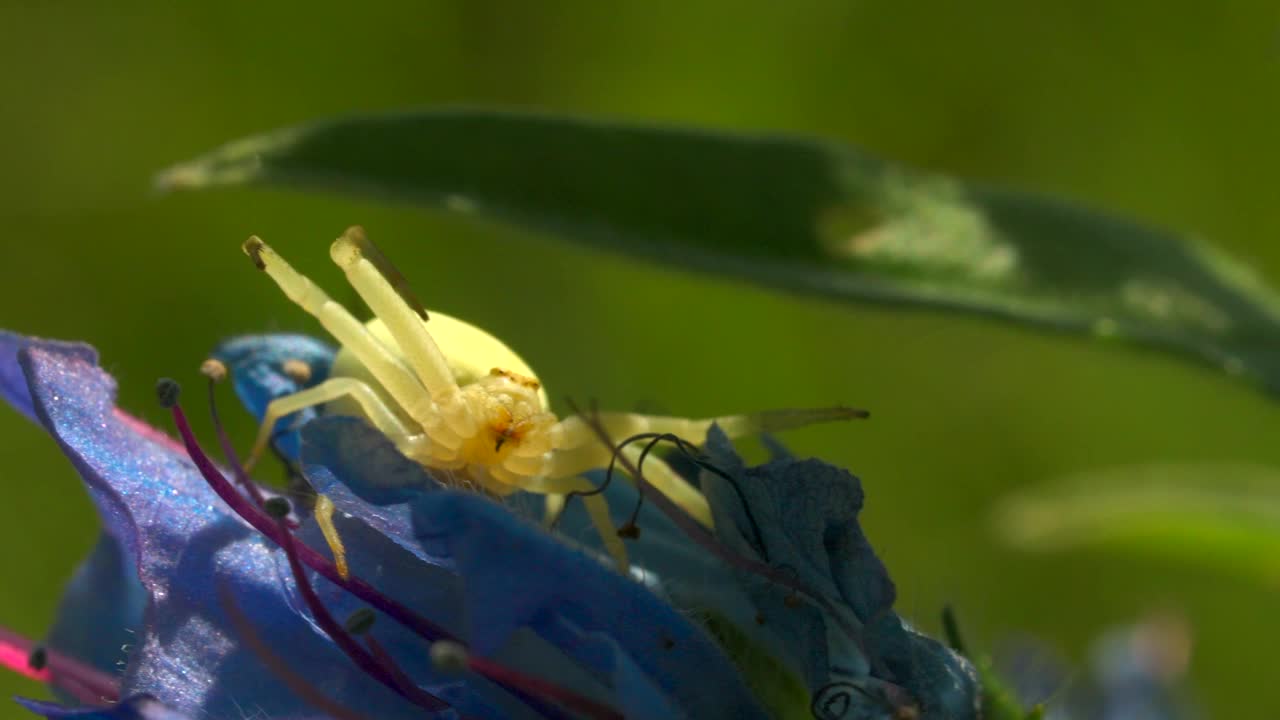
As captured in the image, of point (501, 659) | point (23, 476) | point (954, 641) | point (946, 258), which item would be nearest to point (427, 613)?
point (501, 659)

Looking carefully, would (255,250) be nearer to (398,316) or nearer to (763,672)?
(398,316)

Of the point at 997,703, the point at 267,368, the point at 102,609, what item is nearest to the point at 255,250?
the point at 267,368

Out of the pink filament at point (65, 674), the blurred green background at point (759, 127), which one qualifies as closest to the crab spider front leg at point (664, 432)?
the pink filament at point (65, 674)

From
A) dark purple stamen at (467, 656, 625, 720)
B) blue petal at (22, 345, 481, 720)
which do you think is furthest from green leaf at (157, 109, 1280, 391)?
dark purple stamen at (467, 656, 625, 720)

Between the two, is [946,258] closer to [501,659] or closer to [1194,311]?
[1194,311]

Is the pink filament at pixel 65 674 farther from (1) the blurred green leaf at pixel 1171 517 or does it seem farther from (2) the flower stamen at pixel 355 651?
(1) the blurred green leaf at pixel 1171 517

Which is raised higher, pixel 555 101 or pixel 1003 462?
pixel 555 101

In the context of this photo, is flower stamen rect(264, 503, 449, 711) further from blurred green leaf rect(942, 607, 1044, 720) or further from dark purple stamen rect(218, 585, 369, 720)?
blurred green leaf rect(942, 607, 1044, 720)
